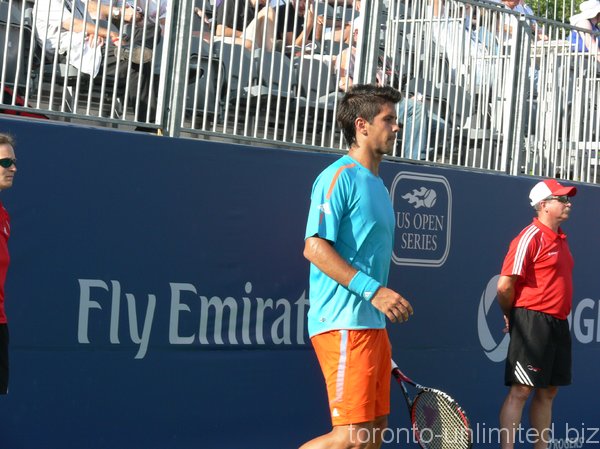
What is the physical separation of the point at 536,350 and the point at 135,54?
3.16 metres

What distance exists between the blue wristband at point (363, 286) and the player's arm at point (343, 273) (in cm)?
1

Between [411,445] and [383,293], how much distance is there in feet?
8.64

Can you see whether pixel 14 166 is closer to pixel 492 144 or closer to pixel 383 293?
pixel 383 293

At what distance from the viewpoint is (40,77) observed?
18.1 feet

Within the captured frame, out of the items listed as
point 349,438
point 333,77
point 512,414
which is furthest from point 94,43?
point 512,414

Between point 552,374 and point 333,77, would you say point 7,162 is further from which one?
point 552,374

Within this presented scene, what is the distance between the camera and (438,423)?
18.7ft

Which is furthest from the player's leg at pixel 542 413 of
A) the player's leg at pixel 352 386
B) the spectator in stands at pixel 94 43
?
the spectator in stands at pixel 94 43

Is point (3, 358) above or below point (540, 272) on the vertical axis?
below

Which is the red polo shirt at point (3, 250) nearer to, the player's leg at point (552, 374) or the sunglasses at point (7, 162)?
the sunglasses at point (7, 162)

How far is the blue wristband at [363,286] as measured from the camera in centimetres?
499

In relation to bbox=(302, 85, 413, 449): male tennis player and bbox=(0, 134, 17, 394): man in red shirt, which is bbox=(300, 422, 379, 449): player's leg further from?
bbox=(0, 134, 17, 394): man in red shirt

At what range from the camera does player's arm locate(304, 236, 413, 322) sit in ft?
16.0

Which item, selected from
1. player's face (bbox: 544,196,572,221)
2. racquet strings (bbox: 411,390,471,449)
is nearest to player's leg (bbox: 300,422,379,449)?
racquet strings (bbox: 411,390,471,449)
